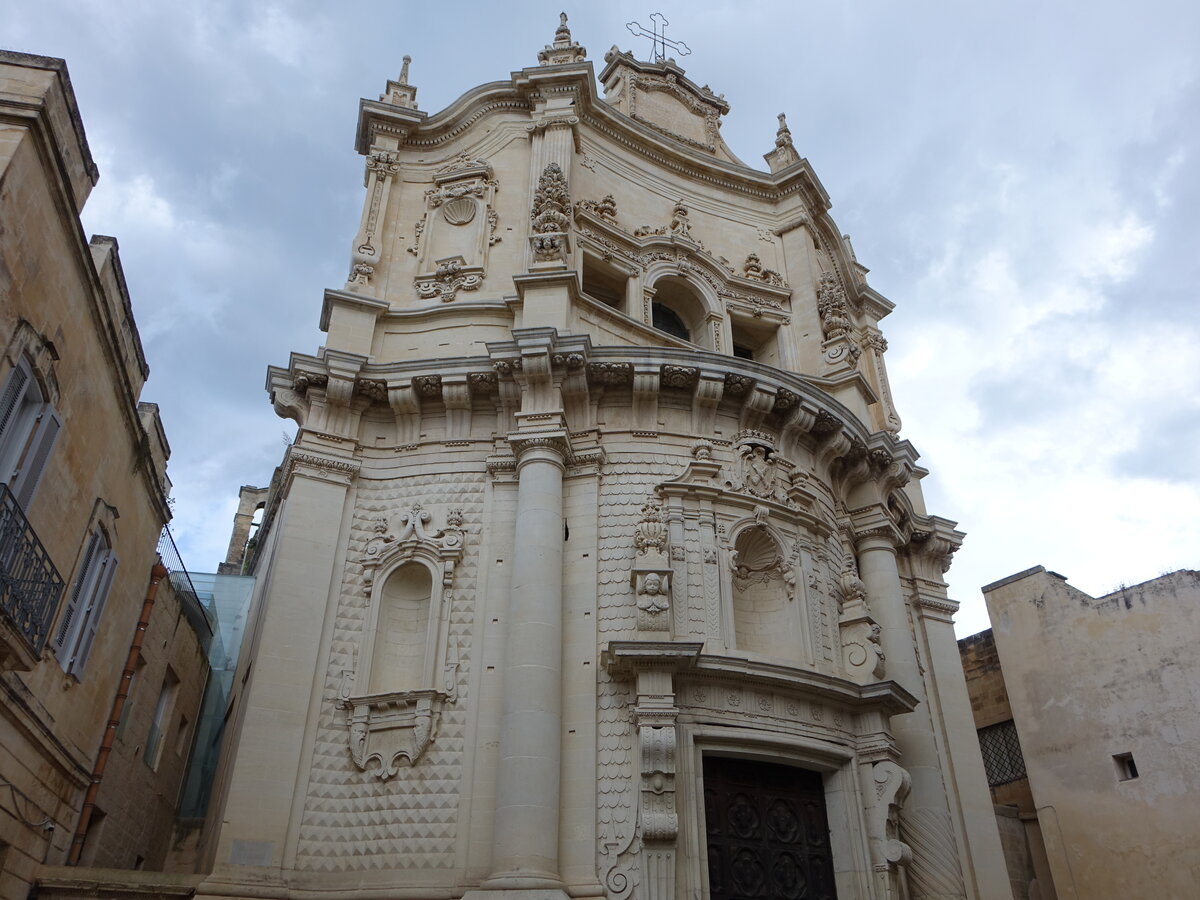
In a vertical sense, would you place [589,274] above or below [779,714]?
above

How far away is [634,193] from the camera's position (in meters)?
18.2

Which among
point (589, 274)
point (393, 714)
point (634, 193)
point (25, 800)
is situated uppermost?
point (634, 193)

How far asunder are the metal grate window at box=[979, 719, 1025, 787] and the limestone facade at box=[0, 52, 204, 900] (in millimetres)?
19779

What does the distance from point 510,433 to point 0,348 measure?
21.2 feet

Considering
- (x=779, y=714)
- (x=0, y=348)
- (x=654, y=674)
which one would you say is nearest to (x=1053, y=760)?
(x=779, y=714)

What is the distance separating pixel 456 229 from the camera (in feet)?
54.0

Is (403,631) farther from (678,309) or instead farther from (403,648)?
(678,309)

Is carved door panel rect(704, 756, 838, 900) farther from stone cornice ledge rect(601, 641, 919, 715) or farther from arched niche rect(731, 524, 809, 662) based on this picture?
arched niche rect(731, 524, 809, 662)

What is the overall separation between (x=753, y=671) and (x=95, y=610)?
809 centimetres

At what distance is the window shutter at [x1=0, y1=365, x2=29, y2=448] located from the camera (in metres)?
8.80

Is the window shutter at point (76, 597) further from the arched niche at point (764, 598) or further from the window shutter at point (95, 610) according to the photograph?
the arched niche at point (764, 598)

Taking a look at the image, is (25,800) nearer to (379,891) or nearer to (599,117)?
(379,891)

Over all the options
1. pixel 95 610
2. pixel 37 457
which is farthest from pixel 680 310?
pixel 37 457

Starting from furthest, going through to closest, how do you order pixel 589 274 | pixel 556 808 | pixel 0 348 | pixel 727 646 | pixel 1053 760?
pixel 1053 760
pixel 589 274
pixel 727 646
pixel 556 808
pixel 0 348
